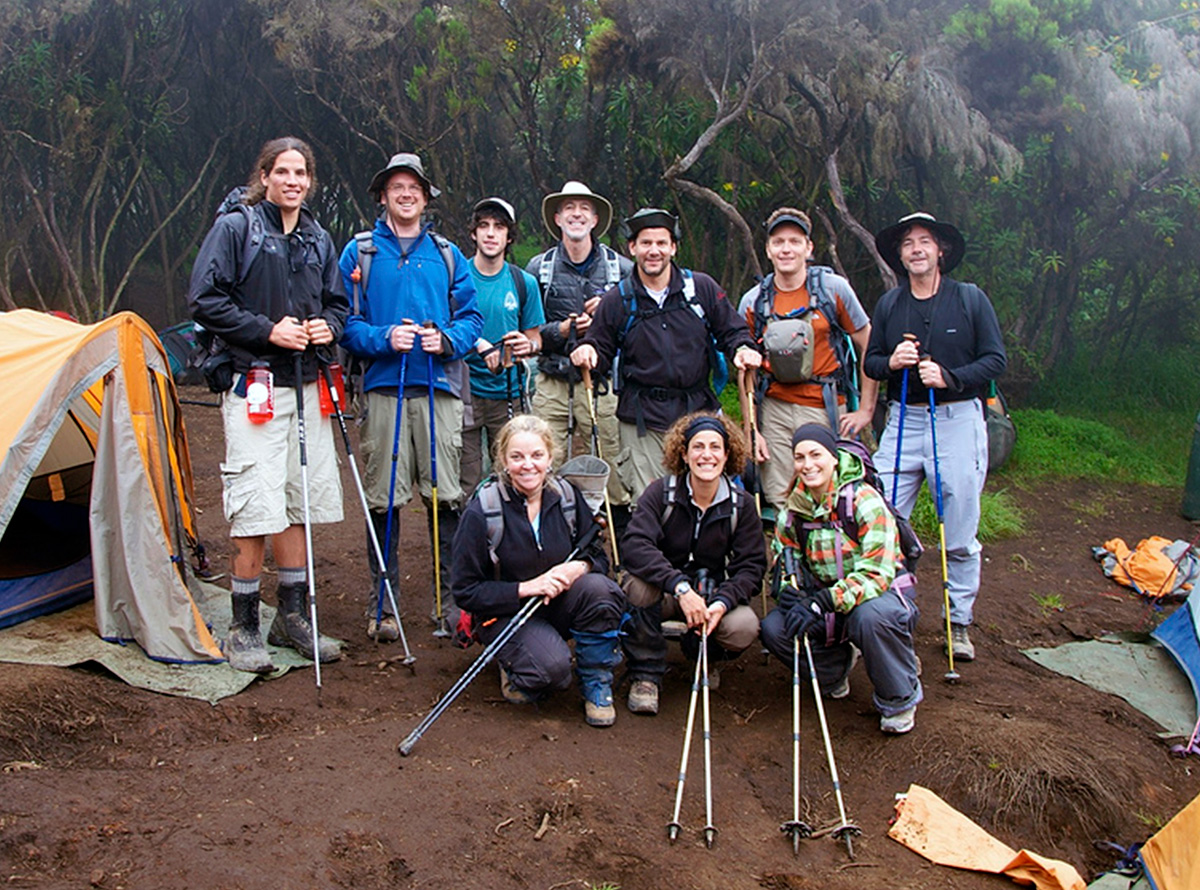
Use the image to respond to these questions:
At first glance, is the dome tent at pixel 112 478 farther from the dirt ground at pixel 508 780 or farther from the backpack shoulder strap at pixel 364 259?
the backpack shoulder strap at pixel 364 259

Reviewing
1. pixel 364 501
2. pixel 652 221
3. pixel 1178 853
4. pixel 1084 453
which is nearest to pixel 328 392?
pixel 364 501

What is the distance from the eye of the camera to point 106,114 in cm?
1250

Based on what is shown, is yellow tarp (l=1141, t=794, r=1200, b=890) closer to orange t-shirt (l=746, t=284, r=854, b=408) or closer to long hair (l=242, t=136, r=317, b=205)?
orange t-shirt (l=746, t=284, r=854, b=408)

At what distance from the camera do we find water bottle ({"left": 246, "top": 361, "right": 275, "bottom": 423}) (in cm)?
490

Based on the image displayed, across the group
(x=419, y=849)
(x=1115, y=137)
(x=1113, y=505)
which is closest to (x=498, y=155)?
(x=1115, y=137)

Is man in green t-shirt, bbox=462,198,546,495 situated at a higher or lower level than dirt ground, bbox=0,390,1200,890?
higher

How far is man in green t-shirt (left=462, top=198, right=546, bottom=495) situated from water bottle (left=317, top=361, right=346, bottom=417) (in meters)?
0.82

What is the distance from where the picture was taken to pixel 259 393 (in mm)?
4906

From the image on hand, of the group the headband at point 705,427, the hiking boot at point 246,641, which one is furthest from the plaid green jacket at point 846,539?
the hiking boot at point 246,641

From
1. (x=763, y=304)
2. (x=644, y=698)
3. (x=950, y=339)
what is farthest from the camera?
(x=763, y=304)

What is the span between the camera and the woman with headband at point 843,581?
465 centimetres

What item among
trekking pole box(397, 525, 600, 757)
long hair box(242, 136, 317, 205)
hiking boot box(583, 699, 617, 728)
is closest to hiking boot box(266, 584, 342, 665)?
trekking pole box(397, 525, 600, 757)

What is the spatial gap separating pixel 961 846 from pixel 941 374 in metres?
2.31

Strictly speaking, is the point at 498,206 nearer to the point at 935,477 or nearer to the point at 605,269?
the point at 605,269
